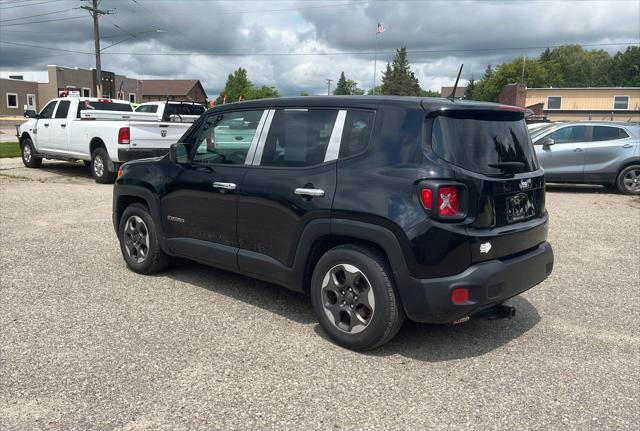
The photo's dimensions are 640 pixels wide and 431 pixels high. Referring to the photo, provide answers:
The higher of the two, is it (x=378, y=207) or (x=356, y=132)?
(x=356, y=132)

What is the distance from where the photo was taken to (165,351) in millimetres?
3908

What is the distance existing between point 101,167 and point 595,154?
37.1ft

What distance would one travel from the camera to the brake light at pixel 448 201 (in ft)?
11.5

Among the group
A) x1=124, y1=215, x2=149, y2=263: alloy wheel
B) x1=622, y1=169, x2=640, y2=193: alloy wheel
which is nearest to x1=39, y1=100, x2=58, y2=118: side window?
x1=124, y1=215, x2=149, y2=263: alloy wheel

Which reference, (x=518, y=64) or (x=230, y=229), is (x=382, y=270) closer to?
(x=230, y=229)

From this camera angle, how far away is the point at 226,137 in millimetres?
4980

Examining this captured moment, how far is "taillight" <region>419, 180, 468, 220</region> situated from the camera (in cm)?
350

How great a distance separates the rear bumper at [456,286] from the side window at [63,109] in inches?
506

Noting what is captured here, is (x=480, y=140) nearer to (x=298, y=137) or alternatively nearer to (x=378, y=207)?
(x=378, y=207)

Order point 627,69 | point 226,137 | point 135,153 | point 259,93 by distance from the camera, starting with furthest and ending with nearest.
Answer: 1. point 627,69
2. point 259,93
3. point 135,153
4. point 226,137

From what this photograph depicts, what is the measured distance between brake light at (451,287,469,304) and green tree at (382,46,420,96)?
11391 cm

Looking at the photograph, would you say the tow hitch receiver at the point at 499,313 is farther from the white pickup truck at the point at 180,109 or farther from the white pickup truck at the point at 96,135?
the white pickup truck at the point at 180,109

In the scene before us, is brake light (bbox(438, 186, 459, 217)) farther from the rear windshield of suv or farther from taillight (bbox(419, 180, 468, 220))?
the rear windshield of suv

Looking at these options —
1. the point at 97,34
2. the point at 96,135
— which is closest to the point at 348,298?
the point at 96,135
